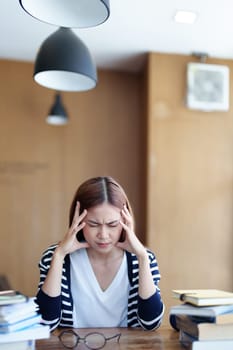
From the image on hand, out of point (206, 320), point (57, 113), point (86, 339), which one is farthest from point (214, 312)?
point (57, 113)

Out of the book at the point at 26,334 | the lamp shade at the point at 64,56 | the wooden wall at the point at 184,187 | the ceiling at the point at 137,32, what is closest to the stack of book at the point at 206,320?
the book at the point at 26,334

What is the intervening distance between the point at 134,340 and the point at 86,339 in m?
0.15

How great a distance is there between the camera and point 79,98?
3.72 metres

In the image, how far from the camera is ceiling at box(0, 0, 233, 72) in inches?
99.7

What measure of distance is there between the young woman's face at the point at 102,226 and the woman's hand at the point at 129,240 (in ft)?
0.08

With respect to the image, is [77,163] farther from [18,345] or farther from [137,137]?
[18,345]

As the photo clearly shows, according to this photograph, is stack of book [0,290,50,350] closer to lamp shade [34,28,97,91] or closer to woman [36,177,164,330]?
woman [36,177,164,330]

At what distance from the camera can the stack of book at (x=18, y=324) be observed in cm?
103

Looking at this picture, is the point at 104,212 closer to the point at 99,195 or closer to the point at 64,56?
the point at 99,195

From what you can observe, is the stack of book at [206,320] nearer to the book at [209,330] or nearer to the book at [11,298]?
the book at [209,330]

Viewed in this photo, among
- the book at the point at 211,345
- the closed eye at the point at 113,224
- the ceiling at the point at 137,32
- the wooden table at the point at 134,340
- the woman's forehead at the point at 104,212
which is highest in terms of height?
the ceiling at the point at 137,32

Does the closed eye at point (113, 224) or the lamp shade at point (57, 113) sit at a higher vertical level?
the lamp shade at point (57, 113)

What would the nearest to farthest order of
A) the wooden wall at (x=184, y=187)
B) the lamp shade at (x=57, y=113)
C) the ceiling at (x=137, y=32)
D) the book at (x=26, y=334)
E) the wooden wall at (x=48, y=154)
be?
1. the book at (x=26, y=334)
2. the ceiling at (x=137, y=32)
3. the wooden wall at (x=184, y=187)
4. the lamp shade at (x=57, y=113)
5. the wooden wall at (x=48, y=154)

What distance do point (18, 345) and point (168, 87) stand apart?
8.83ft
